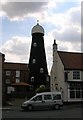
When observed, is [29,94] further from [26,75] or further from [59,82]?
[26,75]

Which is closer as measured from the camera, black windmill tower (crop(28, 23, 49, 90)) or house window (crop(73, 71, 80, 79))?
house window (crop(73, 71, 80, 79))

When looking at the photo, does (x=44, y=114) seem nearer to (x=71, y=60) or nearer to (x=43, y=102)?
(x=43, y=102)

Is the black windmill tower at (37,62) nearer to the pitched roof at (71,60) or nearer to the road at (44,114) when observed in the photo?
the pitched roof at (71,60)

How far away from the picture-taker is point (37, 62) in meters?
87.1

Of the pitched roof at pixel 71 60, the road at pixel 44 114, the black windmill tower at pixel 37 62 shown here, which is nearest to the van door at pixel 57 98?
the road at pixel 44 114

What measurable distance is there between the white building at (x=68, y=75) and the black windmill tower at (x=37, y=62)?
86.4ft

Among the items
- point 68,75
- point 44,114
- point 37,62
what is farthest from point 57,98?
point 37,62

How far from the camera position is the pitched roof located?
56872 mm

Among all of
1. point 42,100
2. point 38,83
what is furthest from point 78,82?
point 38,83

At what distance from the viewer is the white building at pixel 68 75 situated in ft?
181

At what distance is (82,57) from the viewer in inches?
2456

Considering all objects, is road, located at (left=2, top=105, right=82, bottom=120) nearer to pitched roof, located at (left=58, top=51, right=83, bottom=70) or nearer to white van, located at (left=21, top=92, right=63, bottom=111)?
white van, located at (left=21, top=92, right=63, bottom=111)

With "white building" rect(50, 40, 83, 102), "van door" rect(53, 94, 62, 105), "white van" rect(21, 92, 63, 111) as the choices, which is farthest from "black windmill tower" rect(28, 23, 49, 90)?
"white van" rect(21, 92, 63, 111)

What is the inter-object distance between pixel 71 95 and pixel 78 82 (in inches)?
108
